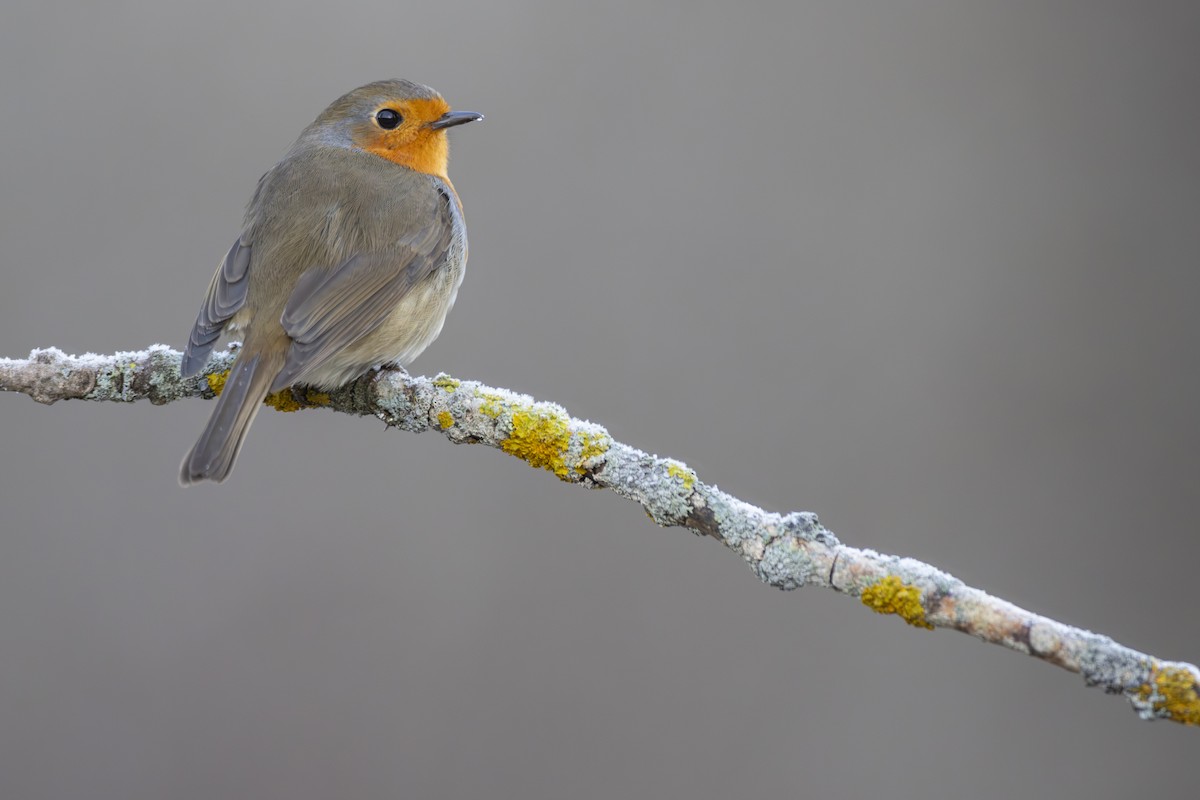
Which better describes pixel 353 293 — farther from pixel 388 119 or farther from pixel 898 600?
pixel 898 600

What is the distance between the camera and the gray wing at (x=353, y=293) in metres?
2.68

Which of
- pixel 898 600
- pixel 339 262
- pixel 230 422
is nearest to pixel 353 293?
pixel 339 262

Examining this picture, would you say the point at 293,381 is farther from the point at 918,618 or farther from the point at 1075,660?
the point at 1075,660

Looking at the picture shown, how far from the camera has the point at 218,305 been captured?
2883 millimetres

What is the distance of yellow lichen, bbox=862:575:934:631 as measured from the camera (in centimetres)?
181

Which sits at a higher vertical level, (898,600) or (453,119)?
(453,119)

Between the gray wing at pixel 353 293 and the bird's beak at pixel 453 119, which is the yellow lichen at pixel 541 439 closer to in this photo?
the gray wing at pixel 353 293

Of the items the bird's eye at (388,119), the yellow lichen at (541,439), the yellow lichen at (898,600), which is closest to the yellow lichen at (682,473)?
the yellow lichen at (541,439)

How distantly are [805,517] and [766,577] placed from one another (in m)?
0.14

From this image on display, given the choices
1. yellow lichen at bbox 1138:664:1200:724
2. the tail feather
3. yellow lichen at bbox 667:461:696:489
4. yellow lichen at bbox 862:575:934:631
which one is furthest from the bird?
yellow lichen at bbox 1138:664:1200:724

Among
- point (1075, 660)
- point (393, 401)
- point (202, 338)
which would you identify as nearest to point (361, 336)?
point (393, 401)

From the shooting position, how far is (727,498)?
2.12 metres

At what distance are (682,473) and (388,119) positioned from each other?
1.90 meters

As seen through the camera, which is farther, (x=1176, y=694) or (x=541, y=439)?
(x=541, y=439)
